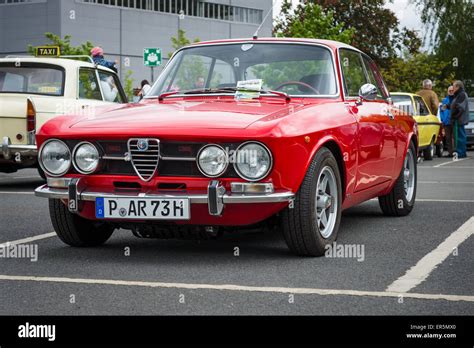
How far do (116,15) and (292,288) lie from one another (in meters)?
53.9

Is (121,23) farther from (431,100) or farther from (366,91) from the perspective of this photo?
(366,91)

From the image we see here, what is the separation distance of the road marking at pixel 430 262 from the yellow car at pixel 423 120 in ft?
41.8

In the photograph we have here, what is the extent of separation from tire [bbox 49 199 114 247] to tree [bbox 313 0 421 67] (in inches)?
2011

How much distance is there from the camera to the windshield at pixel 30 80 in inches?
505

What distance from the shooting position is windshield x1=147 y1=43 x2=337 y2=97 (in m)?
7.46

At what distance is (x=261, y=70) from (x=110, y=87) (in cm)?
703

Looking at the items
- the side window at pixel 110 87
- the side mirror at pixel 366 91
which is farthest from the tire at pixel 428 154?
the side mirror at pixel 366 91

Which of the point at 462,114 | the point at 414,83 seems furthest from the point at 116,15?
the point at 462,114

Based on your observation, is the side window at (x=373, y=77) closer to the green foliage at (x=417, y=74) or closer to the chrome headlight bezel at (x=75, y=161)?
the chrome headlight bezel at (x=75, y=161)

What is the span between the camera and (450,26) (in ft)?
156

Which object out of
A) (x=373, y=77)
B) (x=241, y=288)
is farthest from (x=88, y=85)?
(x=241, y=288)

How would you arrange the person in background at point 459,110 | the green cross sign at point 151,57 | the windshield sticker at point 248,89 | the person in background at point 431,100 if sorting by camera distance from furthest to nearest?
the green cross sign at point 151,57
the person in background at point 431,100
the person in background at point 459,110
the windshield sticker at point 248,89

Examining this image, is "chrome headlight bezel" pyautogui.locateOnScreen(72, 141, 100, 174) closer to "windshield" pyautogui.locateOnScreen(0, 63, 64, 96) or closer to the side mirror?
the side mirror

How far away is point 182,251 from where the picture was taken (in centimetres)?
684
